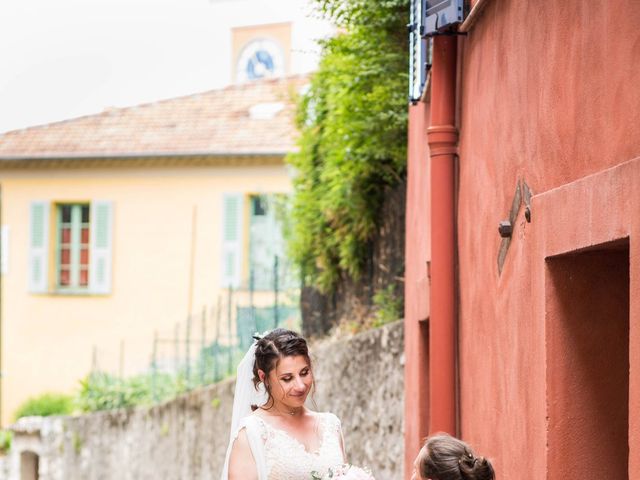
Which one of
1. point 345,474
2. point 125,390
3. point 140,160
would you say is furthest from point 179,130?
point 345,474

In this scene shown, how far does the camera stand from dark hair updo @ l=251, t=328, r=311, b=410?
17.7 feet

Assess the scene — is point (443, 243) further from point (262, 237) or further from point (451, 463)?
point (262, 237)

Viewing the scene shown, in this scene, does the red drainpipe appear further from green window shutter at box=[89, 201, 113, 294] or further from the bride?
green window shutter at box=[89, 201, 113, 294]

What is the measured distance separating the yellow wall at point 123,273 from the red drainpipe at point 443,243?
1889 cm

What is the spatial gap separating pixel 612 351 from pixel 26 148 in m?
24.2

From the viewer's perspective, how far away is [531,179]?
4840 millimetres

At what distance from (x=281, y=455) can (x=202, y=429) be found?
11.5 m

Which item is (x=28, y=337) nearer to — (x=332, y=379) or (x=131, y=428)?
(x=131, y=428)

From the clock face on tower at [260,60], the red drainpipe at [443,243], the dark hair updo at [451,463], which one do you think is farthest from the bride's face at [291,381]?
the clock face on tower at [260,60]

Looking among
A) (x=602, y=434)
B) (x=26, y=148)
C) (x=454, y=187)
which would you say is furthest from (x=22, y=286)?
(x=602, y=434)

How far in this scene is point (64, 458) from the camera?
21.3 metres

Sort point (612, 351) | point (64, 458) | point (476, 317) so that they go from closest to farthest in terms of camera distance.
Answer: point (612, 351) < point (476, 317) < point (64, 458)

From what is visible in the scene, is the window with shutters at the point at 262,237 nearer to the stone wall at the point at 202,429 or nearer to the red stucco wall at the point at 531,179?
the stone wall at the point at 202,429

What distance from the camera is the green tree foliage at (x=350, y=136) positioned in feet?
36.9
